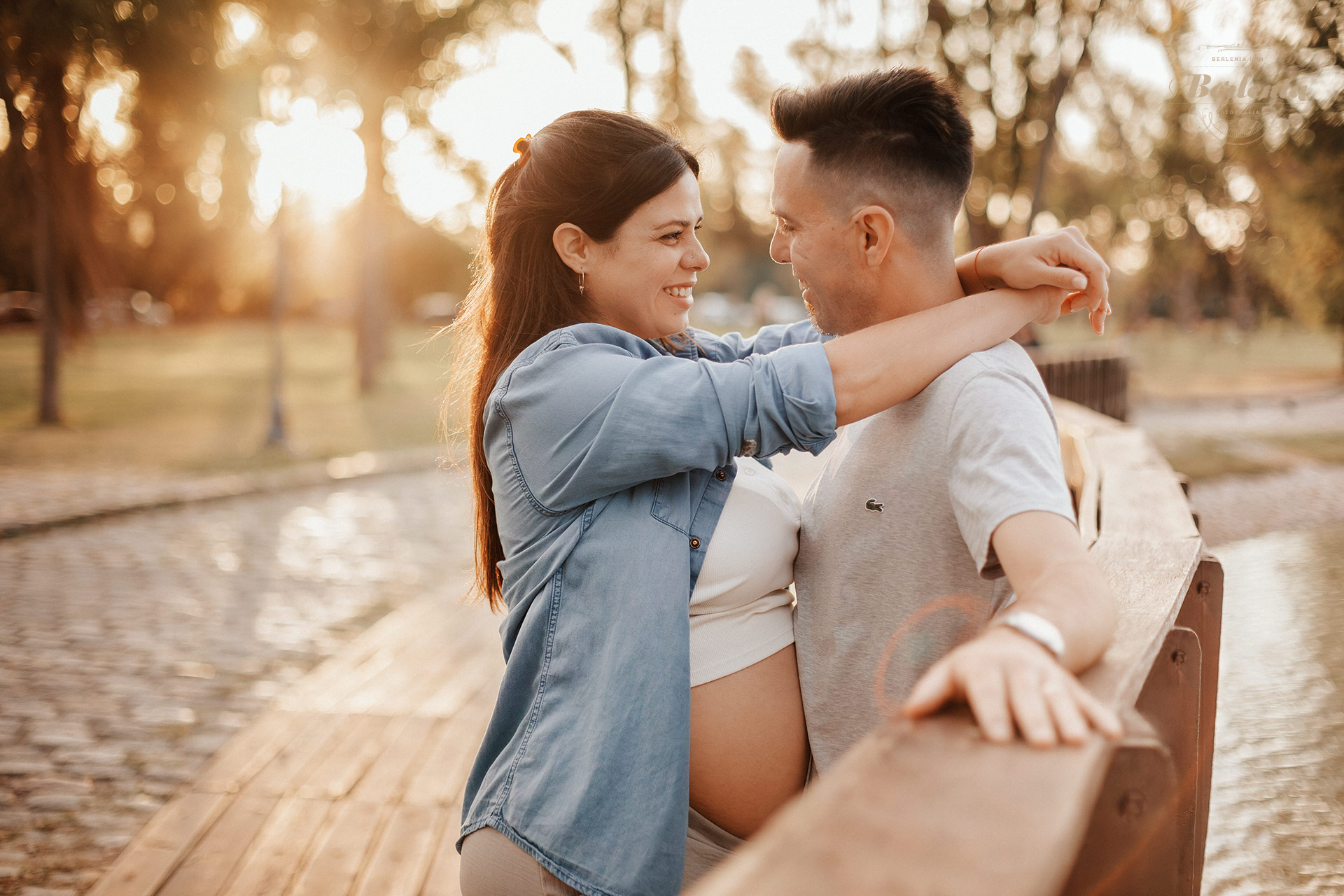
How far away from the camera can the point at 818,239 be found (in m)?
2.13

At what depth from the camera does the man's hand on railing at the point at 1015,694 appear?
3.47 ft

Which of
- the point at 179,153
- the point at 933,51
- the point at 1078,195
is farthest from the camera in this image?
the point at 1078,195

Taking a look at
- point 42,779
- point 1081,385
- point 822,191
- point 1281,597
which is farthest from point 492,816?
point 1081,385

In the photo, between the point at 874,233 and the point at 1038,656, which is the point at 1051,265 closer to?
the point at 874,233

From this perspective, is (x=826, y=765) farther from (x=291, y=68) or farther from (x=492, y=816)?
(x=291, y=68)

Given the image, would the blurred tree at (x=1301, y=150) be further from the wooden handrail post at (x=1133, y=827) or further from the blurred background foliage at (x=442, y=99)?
the wooden handrail post at (x=1133, y=827)

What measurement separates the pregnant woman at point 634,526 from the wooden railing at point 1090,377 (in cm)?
821

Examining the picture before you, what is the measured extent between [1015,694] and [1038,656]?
0.09m

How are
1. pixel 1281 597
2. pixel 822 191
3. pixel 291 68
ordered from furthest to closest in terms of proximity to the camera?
1. pixel 291 68
2. pixel 1281 597
3. pixel 822 191

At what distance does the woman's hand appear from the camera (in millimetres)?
2041

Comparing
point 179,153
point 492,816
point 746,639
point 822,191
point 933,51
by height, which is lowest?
point 492,816

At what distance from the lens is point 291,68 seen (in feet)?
58.5

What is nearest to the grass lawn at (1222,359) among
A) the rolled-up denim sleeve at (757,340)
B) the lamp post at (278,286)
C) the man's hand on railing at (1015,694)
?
the lamp post at (278,286)

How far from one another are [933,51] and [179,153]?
11.8 meters
